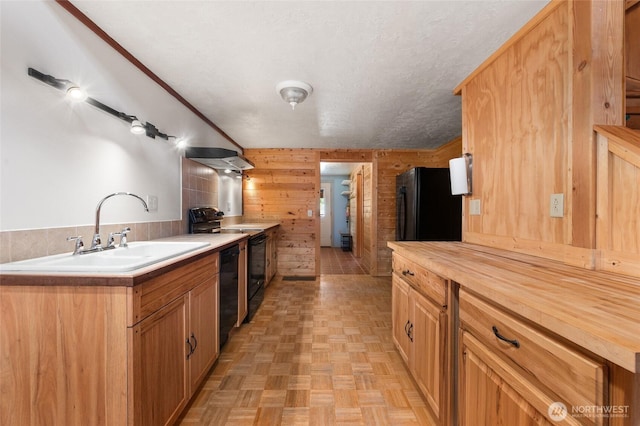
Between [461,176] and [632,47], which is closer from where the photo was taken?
[632,47]

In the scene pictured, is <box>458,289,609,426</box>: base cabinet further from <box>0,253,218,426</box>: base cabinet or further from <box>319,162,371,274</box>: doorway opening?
<box>319,162,371,274</box>: doorway opening

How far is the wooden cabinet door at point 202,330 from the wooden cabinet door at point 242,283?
0.57m

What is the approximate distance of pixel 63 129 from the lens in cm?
126

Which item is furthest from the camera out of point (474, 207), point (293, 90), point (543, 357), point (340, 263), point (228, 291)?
point (340, 263)

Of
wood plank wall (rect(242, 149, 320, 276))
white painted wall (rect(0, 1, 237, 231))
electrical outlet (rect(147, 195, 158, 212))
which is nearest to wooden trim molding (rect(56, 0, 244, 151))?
white painted wall (rect(0, 1, 237, 231))

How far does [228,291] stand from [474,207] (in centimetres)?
202

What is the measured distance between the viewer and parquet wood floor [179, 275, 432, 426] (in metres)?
1.41

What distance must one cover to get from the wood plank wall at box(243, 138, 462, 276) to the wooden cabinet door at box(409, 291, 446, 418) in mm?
2880

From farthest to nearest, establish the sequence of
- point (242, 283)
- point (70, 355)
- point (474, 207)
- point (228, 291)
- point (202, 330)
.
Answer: point (242, 283) → point (228, 291) → point (474, 207) → point (202, 330) → point (70, 355)

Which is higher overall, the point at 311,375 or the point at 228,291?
the point at 228,291

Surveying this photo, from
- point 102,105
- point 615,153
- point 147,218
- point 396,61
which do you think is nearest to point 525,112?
point 615,153

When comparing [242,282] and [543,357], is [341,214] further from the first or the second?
[543,357]

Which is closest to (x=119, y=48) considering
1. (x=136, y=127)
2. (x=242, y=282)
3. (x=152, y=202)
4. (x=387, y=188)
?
(x=136, y=127)

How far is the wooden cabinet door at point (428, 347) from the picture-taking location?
122 cm
